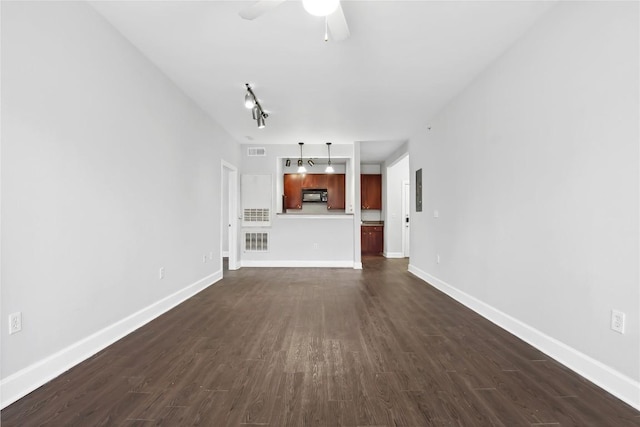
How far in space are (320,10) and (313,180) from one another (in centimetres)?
601

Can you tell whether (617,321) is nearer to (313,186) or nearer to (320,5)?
(320,5)

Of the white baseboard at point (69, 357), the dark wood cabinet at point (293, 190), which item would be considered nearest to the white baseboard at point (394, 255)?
the dark wood cabinet at point (293, 190)

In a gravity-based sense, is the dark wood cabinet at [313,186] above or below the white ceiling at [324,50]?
below

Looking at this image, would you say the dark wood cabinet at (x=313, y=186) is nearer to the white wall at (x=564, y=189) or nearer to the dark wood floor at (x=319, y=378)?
the white wall at (x=564, y=189)

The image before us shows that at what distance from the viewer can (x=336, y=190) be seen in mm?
7859

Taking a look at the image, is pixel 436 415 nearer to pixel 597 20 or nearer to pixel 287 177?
pixel 597 20

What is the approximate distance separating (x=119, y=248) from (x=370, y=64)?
2.94 meters

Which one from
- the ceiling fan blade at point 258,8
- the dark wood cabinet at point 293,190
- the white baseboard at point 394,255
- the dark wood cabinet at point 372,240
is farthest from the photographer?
the dark wood cabinet at point 372,240

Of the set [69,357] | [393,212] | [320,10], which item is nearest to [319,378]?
[69,357]

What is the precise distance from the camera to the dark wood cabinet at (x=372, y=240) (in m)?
8.64

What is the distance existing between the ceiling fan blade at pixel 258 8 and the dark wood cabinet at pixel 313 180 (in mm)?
5811

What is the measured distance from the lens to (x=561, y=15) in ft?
7.29

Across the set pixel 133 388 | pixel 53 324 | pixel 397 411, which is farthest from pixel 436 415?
pixel 53 324

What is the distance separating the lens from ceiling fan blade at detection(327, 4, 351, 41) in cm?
197
